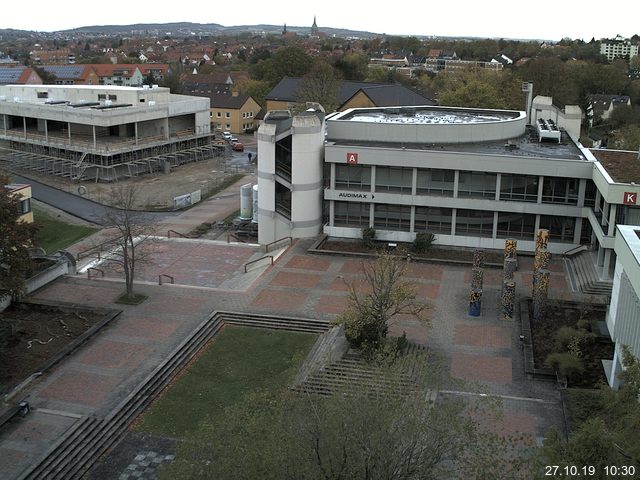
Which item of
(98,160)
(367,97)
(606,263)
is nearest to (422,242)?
(606,263)

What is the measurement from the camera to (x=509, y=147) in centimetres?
4550

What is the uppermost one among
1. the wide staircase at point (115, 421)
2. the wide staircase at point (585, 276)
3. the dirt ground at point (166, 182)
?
the wide staircase at point (585, 276)

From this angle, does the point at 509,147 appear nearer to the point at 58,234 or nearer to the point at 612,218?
the point at 612,218

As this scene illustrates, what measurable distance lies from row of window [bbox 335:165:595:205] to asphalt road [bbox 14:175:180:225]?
54.0ft

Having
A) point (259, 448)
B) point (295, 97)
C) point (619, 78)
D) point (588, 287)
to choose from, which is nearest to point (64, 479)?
point (259, 448)

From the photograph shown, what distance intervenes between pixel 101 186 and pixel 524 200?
38.3 m

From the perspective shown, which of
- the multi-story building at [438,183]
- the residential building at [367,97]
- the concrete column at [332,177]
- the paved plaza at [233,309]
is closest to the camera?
the paved plaza at [233,309]

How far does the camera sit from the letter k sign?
34.7 meters

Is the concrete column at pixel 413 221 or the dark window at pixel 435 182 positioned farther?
the concrete column at pixel 413 221

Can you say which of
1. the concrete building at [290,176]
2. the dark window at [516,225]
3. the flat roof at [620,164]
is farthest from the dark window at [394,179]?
the flat roof at [620,164]

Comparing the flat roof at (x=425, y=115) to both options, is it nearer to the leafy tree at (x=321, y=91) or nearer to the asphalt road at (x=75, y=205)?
the asphalt road at (x=75, y=205)

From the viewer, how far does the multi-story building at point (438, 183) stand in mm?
41750

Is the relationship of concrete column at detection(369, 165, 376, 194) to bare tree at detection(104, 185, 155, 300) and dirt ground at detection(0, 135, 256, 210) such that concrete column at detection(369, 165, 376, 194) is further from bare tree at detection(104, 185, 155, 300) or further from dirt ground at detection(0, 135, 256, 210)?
dirt ground at detection(0, 135, 256, 210)

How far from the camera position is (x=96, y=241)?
47375mm
